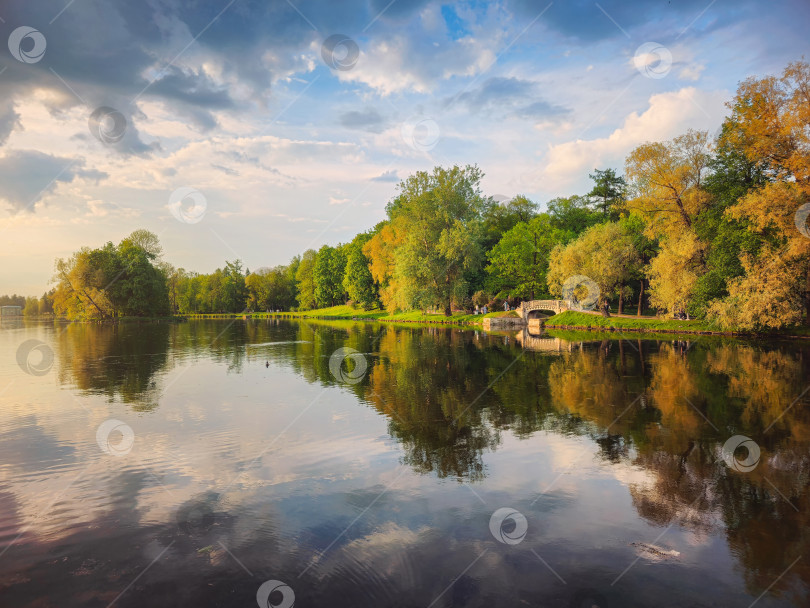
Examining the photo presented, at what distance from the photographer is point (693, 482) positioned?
10891 mm

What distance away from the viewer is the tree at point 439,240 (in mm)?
70938

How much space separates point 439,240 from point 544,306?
18.8 metres

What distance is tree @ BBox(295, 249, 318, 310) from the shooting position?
5822 inches

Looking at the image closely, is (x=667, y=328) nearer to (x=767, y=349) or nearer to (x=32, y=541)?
(x=767, y=349)

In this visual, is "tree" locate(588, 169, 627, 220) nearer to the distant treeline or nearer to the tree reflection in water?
the distant treeline

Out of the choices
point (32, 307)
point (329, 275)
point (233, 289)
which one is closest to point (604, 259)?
point (329, 275)

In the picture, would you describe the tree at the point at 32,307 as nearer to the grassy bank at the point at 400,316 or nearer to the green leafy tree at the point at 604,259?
the grassy bank at the point at 400,316

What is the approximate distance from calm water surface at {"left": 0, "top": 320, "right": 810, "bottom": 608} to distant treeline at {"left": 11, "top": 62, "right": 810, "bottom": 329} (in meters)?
23.3

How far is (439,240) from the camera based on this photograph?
241ft

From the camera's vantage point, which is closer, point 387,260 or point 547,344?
point 547,344

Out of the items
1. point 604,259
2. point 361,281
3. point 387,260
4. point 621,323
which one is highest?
point 387,260

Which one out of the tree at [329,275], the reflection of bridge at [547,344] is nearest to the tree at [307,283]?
the tree at [329,275]

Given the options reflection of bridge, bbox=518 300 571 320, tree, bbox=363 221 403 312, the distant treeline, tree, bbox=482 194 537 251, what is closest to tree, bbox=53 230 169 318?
the distant treeline

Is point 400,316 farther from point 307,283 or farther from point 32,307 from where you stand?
point 32,307
